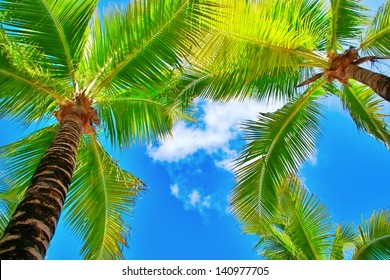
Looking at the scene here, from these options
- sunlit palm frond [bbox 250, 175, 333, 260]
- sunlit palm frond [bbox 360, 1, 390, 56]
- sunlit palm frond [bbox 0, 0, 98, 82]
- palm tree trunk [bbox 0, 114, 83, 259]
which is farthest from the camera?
sunlit palm frond [bbox 250, 175, 333, 260]

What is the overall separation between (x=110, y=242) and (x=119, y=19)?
373 centimetres

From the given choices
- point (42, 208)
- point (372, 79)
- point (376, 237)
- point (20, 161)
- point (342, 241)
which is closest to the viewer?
point (42, 208)

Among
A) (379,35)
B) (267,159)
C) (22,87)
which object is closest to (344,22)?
(379,35)

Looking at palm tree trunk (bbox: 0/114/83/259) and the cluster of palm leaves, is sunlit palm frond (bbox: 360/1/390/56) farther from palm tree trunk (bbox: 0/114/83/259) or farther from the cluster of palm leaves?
palm tree trunk (bbox: 0/114/83/259)

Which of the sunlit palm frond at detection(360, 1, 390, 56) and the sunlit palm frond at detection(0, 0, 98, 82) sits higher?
the sunlit palm frond at detection(360, 1, 390, 56)

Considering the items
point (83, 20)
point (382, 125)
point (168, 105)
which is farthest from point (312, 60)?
point (83, 20)

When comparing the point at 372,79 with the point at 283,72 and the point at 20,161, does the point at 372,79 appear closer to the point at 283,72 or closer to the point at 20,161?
the point at 283,72

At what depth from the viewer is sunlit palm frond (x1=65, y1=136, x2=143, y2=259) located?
760 cm

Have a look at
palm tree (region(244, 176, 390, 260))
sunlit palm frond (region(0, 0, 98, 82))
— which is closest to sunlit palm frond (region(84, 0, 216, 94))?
sunlit palm frond (region(0, 0, 98, 82))

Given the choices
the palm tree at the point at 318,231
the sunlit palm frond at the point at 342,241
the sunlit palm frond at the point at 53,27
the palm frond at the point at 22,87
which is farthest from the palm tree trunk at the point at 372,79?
the palm frond at the point at 22,87

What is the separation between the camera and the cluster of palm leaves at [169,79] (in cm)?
689

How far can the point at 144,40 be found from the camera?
271 inches

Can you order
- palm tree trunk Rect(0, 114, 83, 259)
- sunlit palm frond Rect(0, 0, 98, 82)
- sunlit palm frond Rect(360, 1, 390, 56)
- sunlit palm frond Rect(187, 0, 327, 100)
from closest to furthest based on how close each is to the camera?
palm tree trunk Rect(0, 114, 83, 259)
sunlit palm frond Rect(0, 0, 98, 82)
sunlit palm frond Rect(187, 0, 327, 100)
sunlit palm frond Rect(360, 1, 390, 56)

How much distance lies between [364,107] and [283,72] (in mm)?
1924
